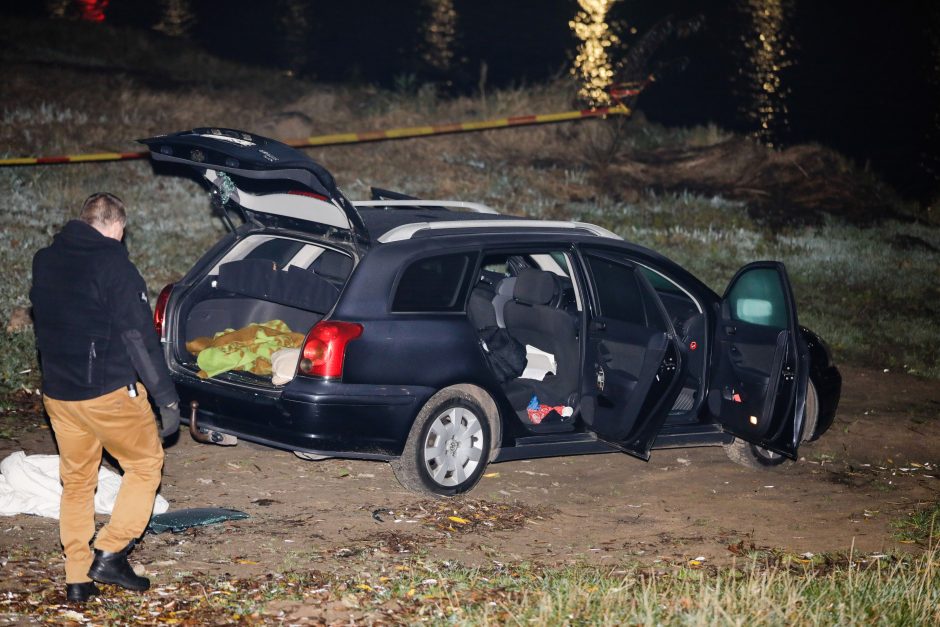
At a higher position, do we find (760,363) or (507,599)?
(760,363)

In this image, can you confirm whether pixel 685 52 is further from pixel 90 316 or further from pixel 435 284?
pixel 90 316

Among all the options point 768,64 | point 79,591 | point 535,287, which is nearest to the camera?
point 79,591

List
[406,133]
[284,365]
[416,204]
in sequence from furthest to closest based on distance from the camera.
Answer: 1. [406,133]
2. [416,204]
3. [284,365]

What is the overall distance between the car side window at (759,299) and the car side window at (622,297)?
0.67 meters

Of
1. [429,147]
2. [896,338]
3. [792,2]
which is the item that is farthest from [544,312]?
[792,2]

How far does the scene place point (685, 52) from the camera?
4753 centimetres

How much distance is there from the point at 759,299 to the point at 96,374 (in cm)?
468

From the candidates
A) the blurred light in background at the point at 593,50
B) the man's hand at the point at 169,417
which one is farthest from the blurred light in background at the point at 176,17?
the man's hand at the point at 169,417

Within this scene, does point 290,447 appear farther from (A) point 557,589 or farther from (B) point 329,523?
→ (A) point 557,589

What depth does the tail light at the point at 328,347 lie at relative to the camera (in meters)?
6.98

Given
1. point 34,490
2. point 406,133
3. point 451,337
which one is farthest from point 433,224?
point 406,133

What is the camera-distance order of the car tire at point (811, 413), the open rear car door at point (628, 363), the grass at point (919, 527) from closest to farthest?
the grass at point (919, 527) → the open rear car door at point (628, 363) → the car tire at point (811, 413)

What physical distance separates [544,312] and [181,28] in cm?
3979

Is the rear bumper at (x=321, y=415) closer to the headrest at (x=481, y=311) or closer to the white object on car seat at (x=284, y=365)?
the white object on car seat at (x=284, y=365)
